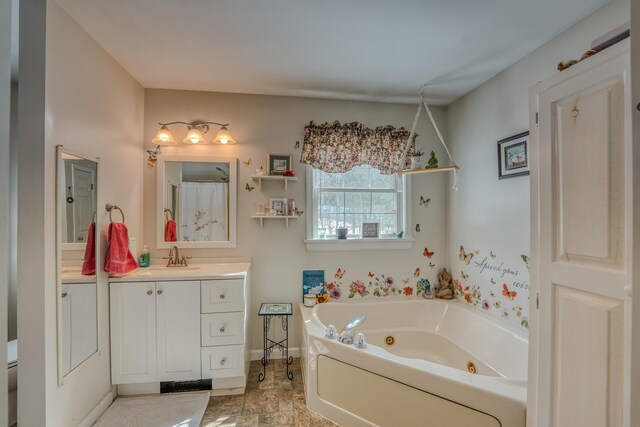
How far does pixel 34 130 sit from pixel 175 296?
130 centimetres

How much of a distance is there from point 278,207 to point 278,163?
43cm

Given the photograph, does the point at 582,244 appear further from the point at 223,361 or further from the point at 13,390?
the point at 13,390

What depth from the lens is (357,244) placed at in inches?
107

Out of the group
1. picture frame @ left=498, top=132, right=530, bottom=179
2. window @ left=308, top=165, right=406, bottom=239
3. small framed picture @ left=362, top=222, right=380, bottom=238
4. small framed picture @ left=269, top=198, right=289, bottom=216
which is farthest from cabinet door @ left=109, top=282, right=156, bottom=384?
picture frame @ left=498, top=132, right=530, bottom=179

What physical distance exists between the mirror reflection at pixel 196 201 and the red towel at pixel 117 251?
1.52 feet

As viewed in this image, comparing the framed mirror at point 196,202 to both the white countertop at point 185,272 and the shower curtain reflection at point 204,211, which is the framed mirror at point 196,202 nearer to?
the shower curtain reflection at point 204,211

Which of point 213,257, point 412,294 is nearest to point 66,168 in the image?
point 213,257

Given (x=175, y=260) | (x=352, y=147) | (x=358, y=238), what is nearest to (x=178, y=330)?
(x=175, y=260)

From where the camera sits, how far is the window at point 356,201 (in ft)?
9.10

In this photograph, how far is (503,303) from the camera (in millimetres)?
2197

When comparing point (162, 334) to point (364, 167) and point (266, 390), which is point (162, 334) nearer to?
point (266, 390)

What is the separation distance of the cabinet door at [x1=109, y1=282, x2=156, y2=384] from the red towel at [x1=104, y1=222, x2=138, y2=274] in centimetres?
14

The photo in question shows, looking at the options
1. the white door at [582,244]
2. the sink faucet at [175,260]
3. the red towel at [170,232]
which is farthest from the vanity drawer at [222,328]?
the white door at [582,244]

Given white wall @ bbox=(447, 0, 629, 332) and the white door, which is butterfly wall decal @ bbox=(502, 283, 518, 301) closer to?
white wall @ bbox=(447, 0, 629, 332)
